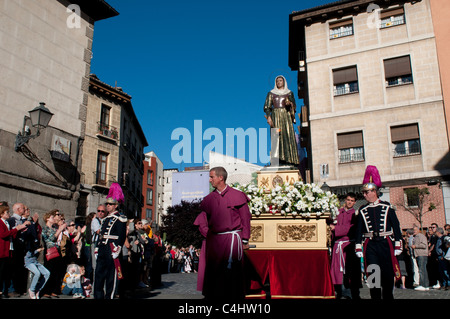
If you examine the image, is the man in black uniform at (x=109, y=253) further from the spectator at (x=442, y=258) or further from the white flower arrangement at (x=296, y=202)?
the spectator at (x=442, y=258)

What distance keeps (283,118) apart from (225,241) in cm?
630

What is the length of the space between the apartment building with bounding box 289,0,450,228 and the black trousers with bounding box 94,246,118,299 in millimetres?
→ 17301

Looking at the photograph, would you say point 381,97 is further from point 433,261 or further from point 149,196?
point 149,196

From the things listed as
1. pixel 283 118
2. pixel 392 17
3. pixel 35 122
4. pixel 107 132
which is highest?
pixel 392 17

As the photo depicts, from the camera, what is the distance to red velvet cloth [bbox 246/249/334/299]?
23.9 ft

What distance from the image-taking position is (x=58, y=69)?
16062mm

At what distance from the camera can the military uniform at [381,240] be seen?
575 cm

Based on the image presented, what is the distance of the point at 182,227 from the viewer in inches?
1793

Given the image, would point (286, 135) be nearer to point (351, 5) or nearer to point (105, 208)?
point (105, 208)

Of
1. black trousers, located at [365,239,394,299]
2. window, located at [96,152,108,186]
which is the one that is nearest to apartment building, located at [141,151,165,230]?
window, located at [96,152,108,186]

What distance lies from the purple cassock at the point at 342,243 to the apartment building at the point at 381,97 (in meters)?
14.3

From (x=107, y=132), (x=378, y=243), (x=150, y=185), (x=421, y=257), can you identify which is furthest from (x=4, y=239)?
(x=150, y=185)

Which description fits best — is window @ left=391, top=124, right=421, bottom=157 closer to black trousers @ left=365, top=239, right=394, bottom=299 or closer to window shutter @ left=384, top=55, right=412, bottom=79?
window shutter @ left=384, top=55, right=412, bottom=79

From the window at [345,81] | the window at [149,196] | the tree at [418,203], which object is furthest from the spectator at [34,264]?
the window at [149,196]
